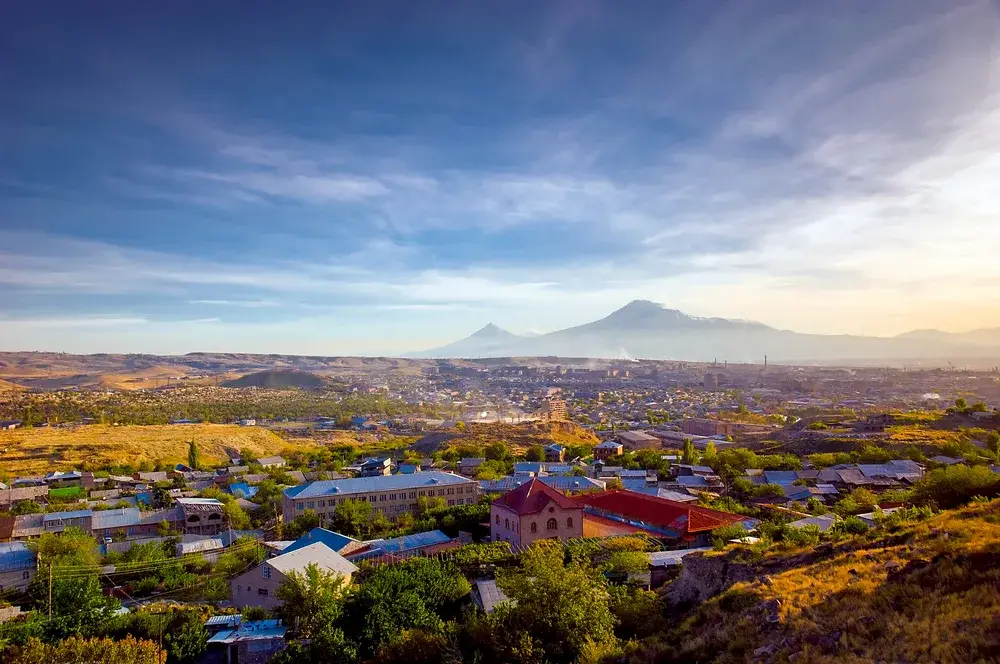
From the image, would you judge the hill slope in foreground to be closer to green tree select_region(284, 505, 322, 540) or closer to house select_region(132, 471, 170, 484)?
green tree select_region(284, 505, 322, 540)

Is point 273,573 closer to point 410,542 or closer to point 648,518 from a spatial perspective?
point 410,542

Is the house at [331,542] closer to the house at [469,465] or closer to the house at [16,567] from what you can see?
the house at [16,567]

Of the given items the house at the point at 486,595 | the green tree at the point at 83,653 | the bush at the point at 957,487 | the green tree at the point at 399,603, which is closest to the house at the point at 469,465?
the house at the point at 486,595

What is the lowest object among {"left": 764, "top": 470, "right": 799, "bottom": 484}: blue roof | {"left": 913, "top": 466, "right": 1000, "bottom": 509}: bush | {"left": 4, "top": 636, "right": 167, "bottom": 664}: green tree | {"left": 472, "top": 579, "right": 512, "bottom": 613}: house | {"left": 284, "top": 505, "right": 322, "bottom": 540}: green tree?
{"left": 284, "top": 505, "right": 322, "bottom": 540}: green tree

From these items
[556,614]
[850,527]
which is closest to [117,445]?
[556,614]

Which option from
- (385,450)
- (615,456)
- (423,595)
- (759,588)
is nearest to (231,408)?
(385,450)

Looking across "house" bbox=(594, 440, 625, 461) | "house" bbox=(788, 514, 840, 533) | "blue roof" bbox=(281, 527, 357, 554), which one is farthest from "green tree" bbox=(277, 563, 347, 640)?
"house" bbox=(594, 440, 625, 461)
